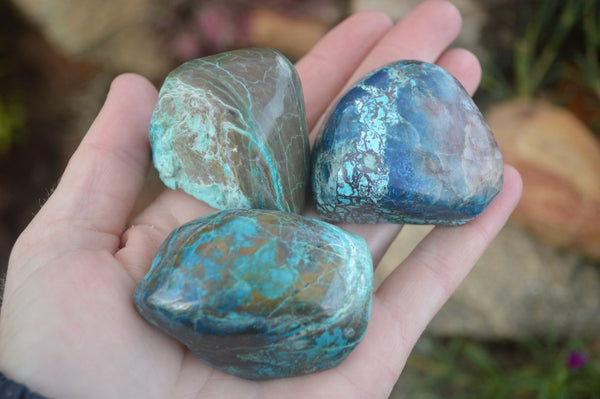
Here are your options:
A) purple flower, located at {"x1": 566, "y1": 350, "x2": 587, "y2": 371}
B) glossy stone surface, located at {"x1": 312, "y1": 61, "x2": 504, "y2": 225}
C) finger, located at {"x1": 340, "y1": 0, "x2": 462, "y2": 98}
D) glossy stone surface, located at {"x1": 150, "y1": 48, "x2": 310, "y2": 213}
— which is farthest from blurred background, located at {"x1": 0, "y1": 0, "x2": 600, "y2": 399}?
glossy stone surface, located at {"x1": 150, "y1": 48, "x2": 310, "y2": 213}

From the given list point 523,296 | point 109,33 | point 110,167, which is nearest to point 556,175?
point 523,296

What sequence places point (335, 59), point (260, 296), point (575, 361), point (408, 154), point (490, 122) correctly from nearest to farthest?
point (260, 296) → point (408, 154) → point (575, 361) → point (335, 59) → point (490, 122)

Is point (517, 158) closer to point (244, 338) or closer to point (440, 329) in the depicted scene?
point (440, 329)

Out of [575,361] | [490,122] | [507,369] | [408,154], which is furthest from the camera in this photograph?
[490,122]

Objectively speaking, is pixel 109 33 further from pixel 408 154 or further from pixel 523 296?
pixel 523 296

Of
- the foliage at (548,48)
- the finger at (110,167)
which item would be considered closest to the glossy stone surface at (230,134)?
the finger at (110,167)

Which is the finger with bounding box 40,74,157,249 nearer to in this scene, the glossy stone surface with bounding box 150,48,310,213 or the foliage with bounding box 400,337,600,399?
the glossy stone surface with bounding box 150,48,310,213
